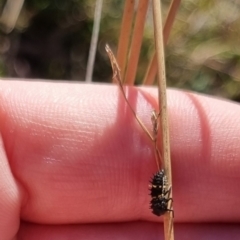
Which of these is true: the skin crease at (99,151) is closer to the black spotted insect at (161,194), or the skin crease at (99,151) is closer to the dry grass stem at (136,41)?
the dry grass stem at (136,41)

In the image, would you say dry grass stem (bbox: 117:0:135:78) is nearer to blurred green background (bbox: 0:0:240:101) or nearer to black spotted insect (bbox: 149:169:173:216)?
black spotted insect (bbox: 149:169:173:216)

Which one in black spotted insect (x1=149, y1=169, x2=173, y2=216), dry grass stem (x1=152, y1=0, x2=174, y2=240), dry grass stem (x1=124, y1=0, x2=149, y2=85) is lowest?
black spotted insect (x1=149, y1=169, x2=173, y2=216)

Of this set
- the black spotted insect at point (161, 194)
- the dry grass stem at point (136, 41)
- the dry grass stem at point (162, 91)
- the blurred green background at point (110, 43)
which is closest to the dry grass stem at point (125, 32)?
the dry grass stem at point (136, 41)

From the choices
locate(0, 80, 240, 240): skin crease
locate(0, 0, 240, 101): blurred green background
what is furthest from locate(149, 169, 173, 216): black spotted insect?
locate(0, 0, 240, 101): blurred green background

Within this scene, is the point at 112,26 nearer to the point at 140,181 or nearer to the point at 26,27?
the point at 26,27

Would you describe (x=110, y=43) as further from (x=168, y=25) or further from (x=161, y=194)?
(x=161, y=194)

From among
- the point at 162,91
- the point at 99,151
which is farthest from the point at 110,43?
the point at 162,91

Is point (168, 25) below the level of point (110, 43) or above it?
below
